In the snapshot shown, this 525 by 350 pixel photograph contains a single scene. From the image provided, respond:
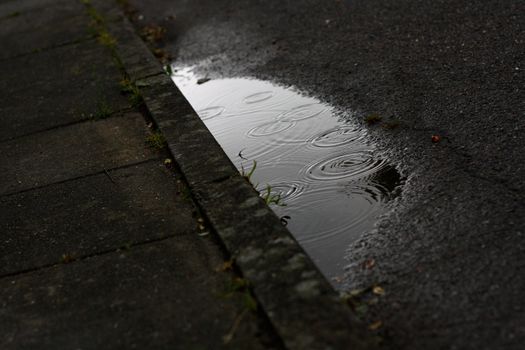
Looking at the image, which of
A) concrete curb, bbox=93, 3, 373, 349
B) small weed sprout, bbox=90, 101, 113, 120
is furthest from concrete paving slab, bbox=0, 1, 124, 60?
concrete curb, bbox=93, 3, 373, 349

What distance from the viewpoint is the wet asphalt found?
260 cm

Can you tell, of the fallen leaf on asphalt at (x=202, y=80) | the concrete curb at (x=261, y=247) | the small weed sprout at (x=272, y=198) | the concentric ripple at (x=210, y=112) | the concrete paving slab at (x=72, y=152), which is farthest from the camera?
the fallen leaf on asphalt at (x=202, y=80)

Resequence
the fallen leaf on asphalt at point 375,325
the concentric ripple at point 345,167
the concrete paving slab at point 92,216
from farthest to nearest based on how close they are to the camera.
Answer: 1. the concentric ripple at point 345,167
2. the concrete paving slab at point 92,216
3. the fallen leaf on asphalt at point 375,325

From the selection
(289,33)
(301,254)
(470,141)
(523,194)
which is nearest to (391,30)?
(289,33)

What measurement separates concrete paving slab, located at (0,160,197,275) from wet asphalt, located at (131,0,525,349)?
3.21ft

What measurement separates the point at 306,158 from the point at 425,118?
2.37 ft

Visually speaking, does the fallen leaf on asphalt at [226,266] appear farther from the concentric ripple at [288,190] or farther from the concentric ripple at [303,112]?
the concentric ripple at [303,112]

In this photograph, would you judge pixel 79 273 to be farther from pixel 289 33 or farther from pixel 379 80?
pixel 289 33

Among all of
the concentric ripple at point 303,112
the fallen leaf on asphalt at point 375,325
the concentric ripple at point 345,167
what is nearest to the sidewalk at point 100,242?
the fallen leaf on asphalt at point 375,325

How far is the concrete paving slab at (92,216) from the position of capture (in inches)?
131

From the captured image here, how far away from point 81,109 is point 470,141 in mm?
2809

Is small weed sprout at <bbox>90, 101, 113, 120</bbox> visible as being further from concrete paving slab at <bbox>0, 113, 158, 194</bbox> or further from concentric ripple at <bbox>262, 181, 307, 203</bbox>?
concentric ripple at <bbox>262, 181, 307, 203</bbox>

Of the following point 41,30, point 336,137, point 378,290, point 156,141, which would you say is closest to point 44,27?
point 41,30

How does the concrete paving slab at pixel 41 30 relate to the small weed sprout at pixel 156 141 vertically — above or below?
below
